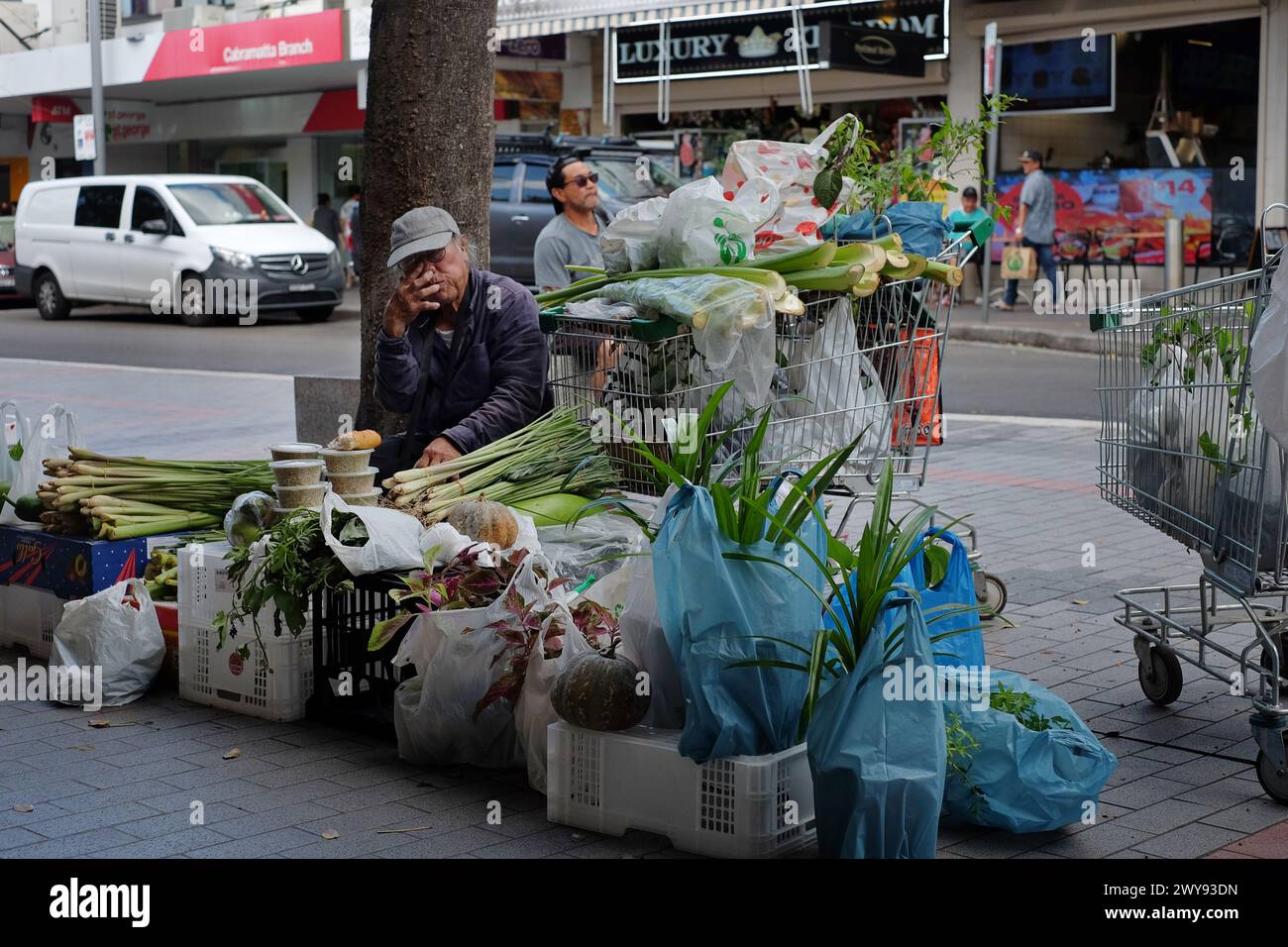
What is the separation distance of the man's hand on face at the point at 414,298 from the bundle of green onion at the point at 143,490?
0.77 meters

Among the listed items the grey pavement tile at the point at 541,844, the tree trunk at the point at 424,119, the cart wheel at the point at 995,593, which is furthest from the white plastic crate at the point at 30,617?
the cart wheel at the point at 995,593

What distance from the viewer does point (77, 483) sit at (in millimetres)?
5680

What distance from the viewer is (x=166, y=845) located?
3914 mm

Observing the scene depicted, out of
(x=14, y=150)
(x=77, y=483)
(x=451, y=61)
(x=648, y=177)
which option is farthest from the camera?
(x=14, y=150)

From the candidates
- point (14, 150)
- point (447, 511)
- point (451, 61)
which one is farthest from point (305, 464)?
point (14, 150)

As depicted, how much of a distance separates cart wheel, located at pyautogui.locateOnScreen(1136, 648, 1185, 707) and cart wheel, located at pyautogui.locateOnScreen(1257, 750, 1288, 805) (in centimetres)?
80

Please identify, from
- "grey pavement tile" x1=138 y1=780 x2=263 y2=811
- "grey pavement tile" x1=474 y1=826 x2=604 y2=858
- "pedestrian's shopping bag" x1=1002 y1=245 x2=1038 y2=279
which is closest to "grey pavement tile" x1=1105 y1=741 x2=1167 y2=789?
"grey pavement tile" x1=474 y1=826 x2=604 y2=858

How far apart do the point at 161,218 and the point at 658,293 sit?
716 inches

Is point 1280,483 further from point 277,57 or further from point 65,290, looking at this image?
point 277,57

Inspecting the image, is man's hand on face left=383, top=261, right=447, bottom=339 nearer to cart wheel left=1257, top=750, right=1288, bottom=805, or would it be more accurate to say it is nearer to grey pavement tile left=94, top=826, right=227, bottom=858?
grey pavement tile left=94, top=826, right=227, bottom=858

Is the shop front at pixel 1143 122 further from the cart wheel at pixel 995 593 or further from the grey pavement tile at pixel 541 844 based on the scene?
the grey pavement tile at pixel 541 844

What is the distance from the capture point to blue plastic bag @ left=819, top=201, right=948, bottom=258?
579cm

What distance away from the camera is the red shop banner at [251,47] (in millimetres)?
27141
